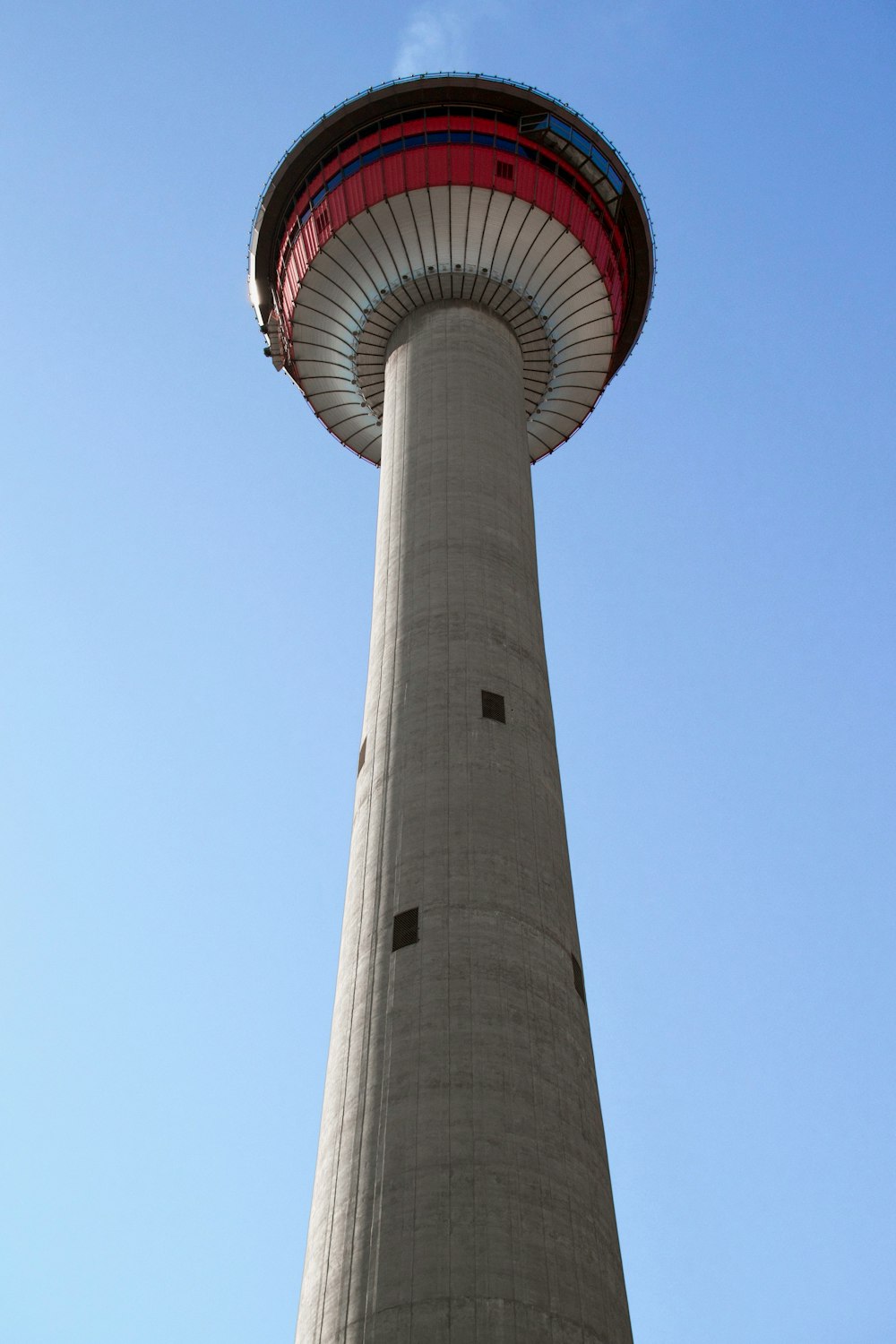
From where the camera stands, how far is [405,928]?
22656 millimetres

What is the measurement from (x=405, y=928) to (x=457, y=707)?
531 cm

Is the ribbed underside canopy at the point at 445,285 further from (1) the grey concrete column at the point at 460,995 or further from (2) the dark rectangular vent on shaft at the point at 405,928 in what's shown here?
(2) the dark rectangular vent on shaft at the point at 405,928

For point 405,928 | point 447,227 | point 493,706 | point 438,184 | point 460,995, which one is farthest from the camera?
point 447,227

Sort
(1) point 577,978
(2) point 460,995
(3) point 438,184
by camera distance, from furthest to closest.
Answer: (3) point 438,184
(1) point 577,978
(2) point 460,995

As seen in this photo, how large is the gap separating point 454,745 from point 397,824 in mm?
2048

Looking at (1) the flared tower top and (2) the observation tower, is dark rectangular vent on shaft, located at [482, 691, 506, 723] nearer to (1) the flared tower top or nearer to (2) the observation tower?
(2) the observation tower

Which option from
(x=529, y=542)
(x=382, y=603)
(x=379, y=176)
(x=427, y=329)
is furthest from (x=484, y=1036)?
(x=379, y=176)

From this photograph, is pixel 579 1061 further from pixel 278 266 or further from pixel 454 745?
pixel 278 266

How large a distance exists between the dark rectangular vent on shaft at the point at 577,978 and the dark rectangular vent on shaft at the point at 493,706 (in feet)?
17.3

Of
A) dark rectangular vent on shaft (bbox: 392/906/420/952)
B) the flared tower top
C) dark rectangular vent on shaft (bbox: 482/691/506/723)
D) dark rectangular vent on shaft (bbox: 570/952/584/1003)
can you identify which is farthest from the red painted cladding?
dark rectangular vent on shaft (bbox: 570/952/584/1003)

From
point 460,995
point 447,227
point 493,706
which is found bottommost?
point 460,995

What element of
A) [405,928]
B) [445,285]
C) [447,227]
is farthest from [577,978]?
[447,227]

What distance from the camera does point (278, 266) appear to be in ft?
131

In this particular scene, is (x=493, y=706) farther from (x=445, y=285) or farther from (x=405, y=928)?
(x=445, y=285)
